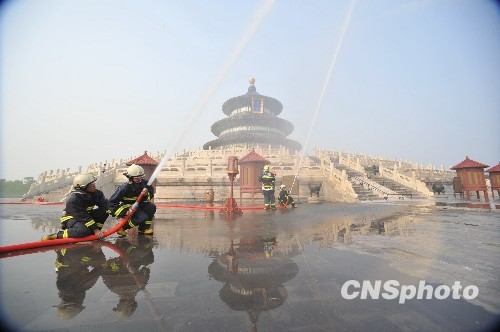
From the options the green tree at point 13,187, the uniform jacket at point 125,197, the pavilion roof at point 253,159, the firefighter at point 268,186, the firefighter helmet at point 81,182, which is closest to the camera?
the firefighter helmet at point 81,182

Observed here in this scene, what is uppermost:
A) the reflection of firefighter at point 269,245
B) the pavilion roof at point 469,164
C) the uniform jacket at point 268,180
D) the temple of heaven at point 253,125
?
the temple of heaven at point 253,125

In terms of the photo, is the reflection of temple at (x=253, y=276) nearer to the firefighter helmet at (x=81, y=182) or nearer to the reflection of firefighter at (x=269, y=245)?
the reflection of firefighter at (x=269, y=245)

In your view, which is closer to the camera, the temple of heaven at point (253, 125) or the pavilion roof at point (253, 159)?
the pavilion roof at point (253, 159)

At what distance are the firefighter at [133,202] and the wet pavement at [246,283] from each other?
639 millimetres

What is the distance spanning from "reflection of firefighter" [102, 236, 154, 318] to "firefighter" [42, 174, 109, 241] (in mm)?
858

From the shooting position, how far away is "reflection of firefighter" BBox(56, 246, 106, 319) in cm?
197

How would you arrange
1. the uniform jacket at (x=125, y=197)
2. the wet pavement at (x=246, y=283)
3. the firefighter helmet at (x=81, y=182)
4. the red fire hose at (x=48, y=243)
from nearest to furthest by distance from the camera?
1. the wet pavement at (x=246, y=283)
2. the red fire hose at (x=48, y=243)
3. the firefighter helmet at (x=81, y=182)
4. the uniform jacket at (x=125, y=197)

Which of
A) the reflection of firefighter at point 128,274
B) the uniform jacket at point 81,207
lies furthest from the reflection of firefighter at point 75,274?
the uniform jacket at point 81,207

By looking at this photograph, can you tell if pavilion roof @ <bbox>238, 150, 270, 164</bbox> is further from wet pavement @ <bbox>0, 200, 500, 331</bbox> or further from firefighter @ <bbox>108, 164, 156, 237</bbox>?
wet pavement @ <bbox>0, 200, 500, 331</bbox>

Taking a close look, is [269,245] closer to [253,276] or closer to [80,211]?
[253,276]

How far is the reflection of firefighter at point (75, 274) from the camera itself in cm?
197

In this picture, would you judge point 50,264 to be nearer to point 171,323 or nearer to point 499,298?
point 171,323

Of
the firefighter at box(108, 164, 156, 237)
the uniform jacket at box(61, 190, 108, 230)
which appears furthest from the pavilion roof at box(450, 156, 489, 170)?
the uniform jacket at box(61, 190, 108, 230)

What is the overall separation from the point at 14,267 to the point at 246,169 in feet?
38.6
